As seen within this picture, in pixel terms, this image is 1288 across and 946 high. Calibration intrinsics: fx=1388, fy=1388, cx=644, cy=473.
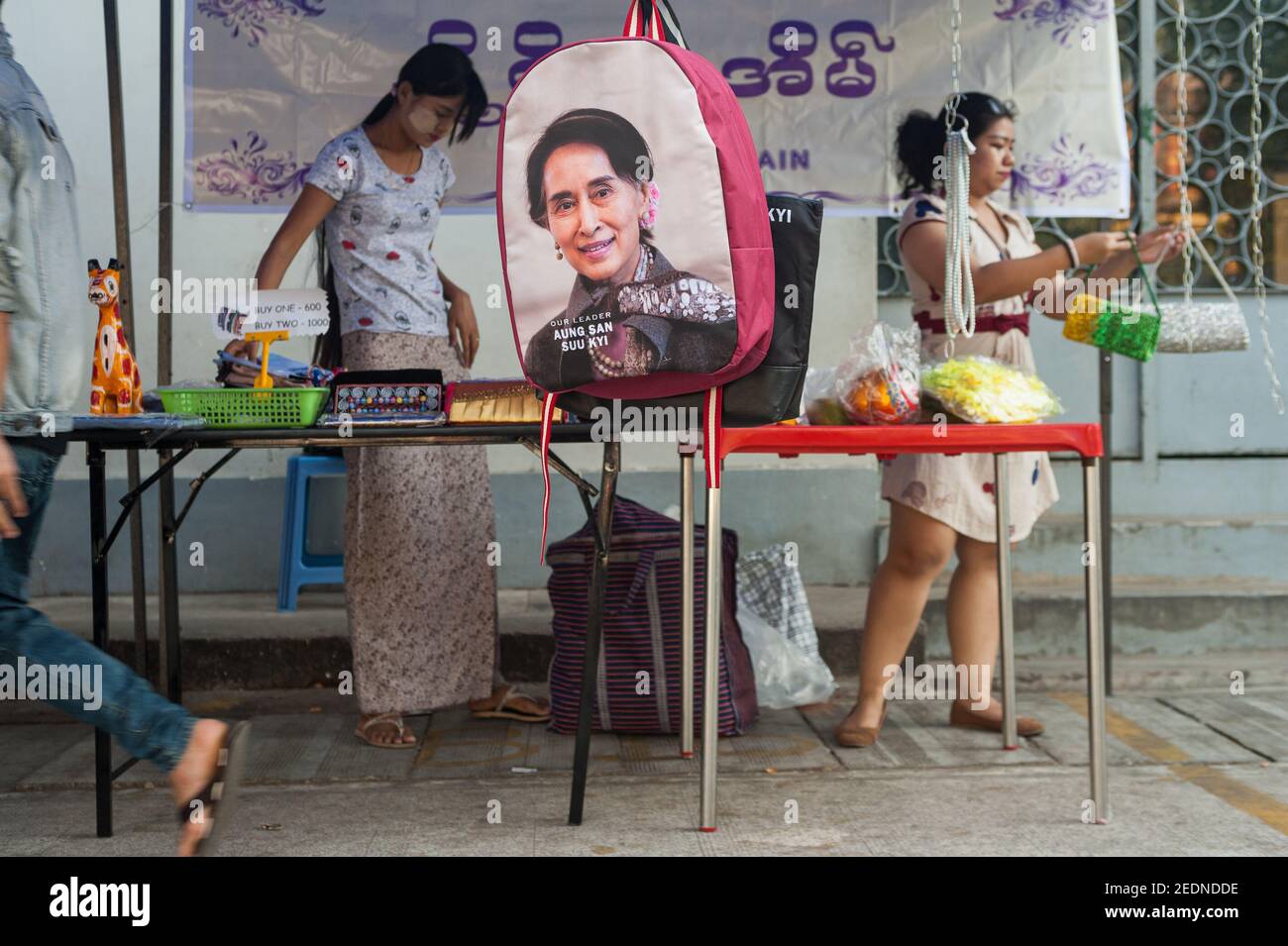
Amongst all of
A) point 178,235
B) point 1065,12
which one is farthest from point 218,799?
point 178,235

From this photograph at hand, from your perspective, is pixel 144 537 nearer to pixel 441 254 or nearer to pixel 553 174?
pixel 441 254

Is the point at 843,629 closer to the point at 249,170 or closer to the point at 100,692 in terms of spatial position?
the point at 249,170

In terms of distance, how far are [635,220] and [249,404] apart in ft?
3.67

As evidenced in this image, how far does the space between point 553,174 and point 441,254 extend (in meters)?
3.10

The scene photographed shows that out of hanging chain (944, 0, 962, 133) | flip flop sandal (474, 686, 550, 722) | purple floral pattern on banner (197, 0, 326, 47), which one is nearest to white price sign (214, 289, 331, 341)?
purple floral pattern on banner (197, 0, 326, 47)

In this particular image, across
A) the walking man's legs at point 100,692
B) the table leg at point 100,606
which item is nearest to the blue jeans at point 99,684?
the walking man's legs at point 100,692

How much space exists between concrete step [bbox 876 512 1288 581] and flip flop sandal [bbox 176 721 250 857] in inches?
151

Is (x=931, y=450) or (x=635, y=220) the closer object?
(x=635, y=220)

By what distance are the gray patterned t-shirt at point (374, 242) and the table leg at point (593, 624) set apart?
115 cm

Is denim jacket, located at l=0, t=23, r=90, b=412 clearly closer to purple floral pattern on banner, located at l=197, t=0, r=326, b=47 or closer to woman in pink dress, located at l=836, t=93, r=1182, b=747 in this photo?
purple floral pattern on banner, located at l=197, t=0, r=326, b=47

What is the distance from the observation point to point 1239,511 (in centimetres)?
597

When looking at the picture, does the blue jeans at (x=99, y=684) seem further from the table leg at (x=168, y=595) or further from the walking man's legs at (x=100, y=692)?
the table leg at (x=168, y=595)

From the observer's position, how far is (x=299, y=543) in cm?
529

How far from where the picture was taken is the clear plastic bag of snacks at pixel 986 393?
3.34 m
